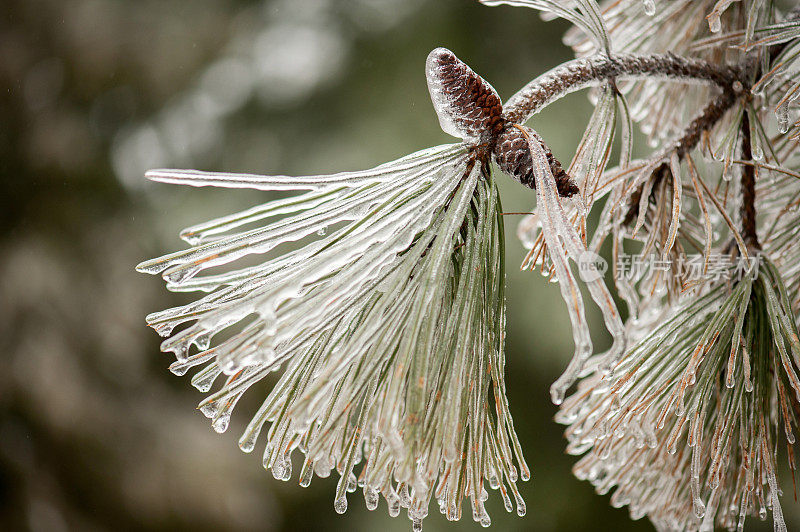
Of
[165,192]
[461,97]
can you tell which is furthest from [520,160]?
[165,192]

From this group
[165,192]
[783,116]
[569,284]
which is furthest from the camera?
[165,192]

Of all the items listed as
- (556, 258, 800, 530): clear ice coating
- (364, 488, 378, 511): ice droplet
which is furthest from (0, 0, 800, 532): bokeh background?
(364, 488, 378, 511): ice droplet

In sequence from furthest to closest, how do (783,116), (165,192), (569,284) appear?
(165,192)
(783,116)
(569,284)

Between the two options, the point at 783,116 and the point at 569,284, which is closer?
the point at 569,284

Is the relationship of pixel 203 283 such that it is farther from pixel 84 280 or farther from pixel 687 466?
pixel 84 280

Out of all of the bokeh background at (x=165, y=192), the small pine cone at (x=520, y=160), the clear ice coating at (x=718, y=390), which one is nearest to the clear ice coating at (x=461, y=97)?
the small pine cone at (x=520, y=160)

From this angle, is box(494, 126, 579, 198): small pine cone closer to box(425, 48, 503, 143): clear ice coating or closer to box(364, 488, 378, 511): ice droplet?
box(425, 48, 503, 143): clear ice coating

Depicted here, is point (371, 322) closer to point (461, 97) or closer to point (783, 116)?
point (461, 97)
